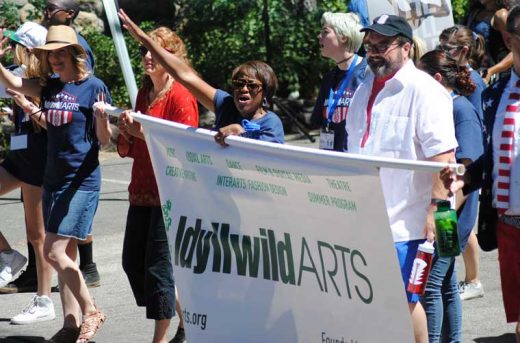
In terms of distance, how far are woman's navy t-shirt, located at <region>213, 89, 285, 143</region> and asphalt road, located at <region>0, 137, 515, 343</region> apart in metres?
1.76

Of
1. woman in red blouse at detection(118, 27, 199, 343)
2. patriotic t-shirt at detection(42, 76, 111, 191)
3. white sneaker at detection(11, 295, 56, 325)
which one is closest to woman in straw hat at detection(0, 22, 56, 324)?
white sneaker at detection(11, 295, 56, 325)

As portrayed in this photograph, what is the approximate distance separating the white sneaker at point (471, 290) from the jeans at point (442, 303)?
1695mm

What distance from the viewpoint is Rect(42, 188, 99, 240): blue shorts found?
6.52 metres

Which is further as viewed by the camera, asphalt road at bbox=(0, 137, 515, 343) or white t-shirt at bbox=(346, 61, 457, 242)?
asphalt road at bbox=(0, 137, 515, 343)

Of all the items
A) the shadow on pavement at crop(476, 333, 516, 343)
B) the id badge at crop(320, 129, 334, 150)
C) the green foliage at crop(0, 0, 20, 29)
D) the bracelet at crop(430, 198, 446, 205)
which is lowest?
the shadow on pavement at crop(476, 333, 516, 343)

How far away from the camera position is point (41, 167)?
7.80 metres

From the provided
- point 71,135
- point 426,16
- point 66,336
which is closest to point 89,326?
point 66,336

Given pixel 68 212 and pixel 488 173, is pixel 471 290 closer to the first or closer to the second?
pixel 488 173

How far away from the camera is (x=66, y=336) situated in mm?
6621

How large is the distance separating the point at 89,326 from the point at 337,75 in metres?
2.09

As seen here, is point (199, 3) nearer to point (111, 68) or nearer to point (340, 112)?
point (111, 68)

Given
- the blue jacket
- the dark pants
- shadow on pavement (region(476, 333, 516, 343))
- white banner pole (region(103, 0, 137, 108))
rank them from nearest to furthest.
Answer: the blue jacket, white banner pole (region(103, 0, 137, 108)), the dark pants, shadow on pavement (region(476, 333, 516, 343))

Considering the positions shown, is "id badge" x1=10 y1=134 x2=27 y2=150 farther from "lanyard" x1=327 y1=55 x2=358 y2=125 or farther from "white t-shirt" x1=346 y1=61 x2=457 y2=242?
"white t-shirt" x1=346 y1=61 x2=457 y2=242

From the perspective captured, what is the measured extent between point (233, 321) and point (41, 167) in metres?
2.86
